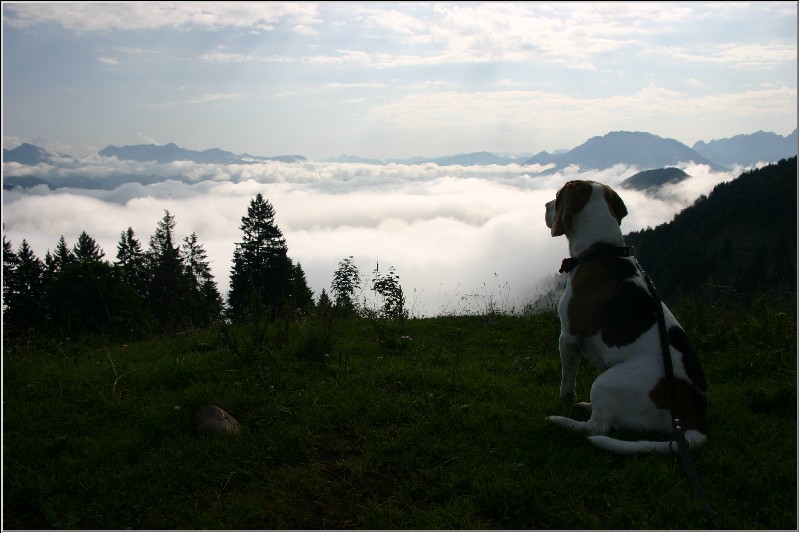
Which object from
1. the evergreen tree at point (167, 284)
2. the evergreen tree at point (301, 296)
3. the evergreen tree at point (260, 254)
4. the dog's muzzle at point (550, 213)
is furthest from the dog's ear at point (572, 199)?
the evergreen tree at point (167, 284)

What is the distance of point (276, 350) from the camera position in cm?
638

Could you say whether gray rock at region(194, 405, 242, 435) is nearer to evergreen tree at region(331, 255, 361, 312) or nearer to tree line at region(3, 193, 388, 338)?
evergreen tree at region(331, 255, 361, 312)

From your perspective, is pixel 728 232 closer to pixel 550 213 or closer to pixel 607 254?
pixel 550 213

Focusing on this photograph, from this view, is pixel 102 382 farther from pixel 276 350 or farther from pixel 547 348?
pixel 547 348

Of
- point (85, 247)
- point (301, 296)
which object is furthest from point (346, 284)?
point (85, 247)

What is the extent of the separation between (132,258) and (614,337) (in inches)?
2802

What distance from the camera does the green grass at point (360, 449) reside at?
3.56 meters

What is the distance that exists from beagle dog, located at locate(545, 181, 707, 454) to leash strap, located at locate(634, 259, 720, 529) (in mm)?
62

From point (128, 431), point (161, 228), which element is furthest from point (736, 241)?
point (128, 431)

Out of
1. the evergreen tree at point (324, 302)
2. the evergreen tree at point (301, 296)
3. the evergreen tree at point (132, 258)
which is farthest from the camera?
the evergreen tree at point (132, 258)

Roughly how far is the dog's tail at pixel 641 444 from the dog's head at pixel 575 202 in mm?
1873

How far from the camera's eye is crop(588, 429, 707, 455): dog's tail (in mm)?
3980

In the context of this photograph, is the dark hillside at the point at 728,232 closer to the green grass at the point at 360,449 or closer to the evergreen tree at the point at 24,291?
the evergreen tree at the point at 24,291

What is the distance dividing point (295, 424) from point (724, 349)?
224 inches
